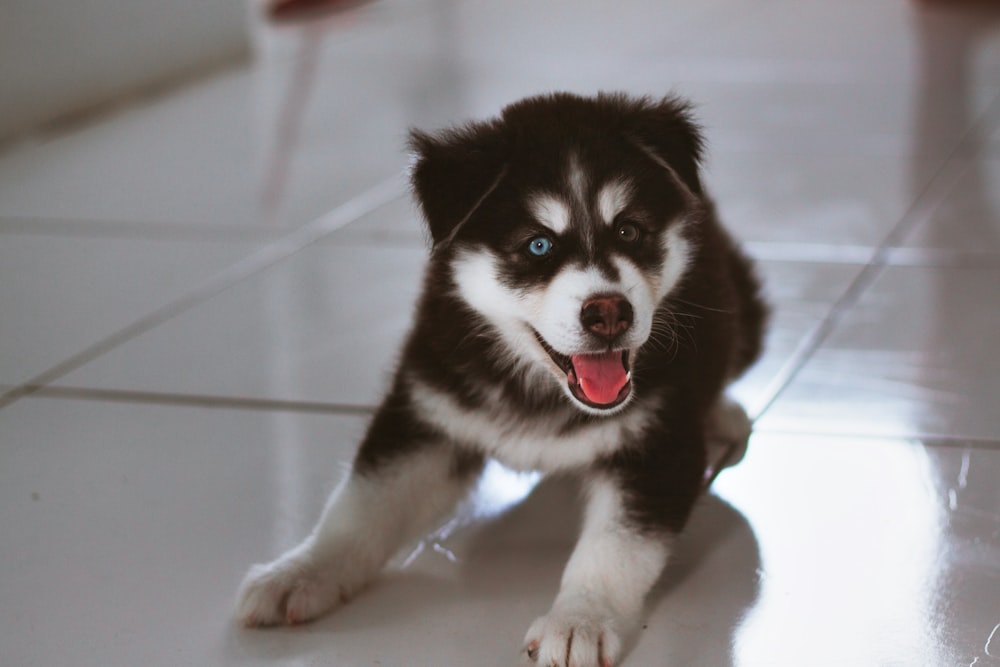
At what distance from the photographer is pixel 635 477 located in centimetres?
236

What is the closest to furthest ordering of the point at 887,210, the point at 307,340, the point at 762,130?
Result: the point at 307,340 < the point at 887,210 < the point at 762,130

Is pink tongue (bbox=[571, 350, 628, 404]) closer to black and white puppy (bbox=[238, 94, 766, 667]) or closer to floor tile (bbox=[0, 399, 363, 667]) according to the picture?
black and white puppy (bbox=[238, 94, 766, 667])

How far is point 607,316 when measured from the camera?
7.04 ft

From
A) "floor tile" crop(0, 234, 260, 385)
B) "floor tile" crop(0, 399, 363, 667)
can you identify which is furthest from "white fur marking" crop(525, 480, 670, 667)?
"floor tile" crop(0, 234, 260, 385)

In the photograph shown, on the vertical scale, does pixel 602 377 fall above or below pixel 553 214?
below

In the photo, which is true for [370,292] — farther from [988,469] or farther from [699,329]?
[988,469]

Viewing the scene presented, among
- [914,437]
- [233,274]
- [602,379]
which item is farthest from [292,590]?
[233,274]

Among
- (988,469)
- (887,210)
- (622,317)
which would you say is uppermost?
(622,317)

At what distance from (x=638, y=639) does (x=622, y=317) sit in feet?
1.66

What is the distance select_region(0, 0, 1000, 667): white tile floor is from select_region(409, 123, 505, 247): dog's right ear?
0.61 meters

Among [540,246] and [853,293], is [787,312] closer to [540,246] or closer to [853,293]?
[853,293]

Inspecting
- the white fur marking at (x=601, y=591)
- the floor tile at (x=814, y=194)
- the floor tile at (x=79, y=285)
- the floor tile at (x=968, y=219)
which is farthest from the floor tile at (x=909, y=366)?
the floor tile at (x=79, y=285)

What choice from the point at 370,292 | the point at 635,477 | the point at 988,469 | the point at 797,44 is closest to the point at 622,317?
the point at 635,477

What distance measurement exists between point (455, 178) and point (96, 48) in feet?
14.6
